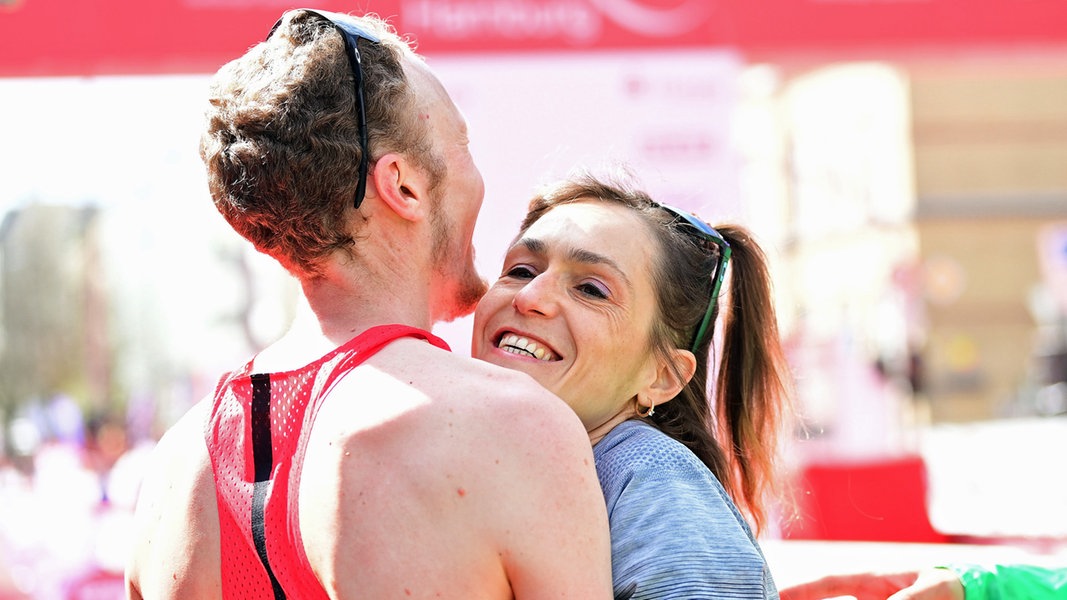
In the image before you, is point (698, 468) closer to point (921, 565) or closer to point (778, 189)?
point (921, 565)

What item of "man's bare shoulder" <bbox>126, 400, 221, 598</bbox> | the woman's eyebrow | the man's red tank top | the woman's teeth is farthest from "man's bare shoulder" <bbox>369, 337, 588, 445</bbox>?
the woman's eyebrow

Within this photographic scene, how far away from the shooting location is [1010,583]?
2.23 metres

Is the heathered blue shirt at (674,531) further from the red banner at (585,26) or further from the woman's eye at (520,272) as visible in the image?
the red banner at (585,26)

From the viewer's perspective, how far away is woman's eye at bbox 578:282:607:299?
201 cm

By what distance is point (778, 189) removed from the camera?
28.7m

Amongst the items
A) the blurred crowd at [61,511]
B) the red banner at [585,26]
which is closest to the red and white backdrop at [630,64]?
the red banner at [585,26]

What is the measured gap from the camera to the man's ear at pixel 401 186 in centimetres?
162

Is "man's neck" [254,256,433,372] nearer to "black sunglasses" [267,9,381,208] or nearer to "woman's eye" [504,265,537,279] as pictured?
"black sunglasses" [267,9,381,208]

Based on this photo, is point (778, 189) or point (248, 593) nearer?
point (248, 593)

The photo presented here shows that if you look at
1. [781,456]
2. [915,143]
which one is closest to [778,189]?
[915,143]

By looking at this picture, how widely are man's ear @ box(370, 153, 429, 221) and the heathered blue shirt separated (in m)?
0.47

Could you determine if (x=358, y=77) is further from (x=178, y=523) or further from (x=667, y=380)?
(x=667, y=380)

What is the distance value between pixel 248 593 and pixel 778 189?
2807cm

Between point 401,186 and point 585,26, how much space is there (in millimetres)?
3437
